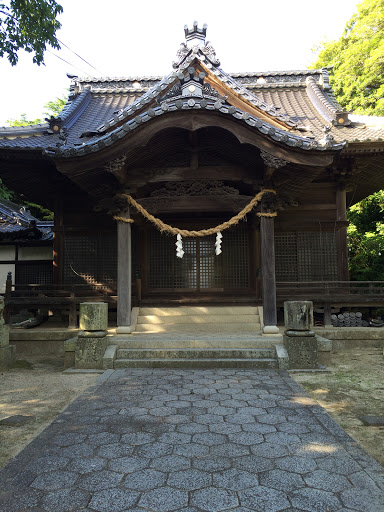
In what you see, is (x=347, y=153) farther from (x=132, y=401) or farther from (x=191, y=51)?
(x=132, y=401)

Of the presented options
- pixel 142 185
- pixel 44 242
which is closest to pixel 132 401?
pixel 142 185

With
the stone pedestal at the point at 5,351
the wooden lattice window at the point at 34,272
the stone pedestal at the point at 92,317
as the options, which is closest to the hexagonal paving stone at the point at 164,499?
the stone pedestal at the point at 92,317

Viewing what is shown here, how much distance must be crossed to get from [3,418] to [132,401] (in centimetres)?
175

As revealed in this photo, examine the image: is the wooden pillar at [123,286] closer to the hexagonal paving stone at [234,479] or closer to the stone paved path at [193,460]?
the stone paved path at [193,460]

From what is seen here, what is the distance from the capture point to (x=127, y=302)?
28.8 feet

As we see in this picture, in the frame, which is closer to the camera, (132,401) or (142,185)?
(132,401)

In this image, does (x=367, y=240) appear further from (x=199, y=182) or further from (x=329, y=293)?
(x=199, y=182)

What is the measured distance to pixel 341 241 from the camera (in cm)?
1066

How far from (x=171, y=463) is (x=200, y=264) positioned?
805 cm

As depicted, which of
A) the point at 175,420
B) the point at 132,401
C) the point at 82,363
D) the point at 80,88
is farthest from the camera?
the point at 80,88

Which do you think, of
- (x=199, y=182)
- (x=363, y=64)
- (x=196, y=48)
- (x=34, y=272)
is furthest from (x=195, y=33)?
(x=363, y=64)

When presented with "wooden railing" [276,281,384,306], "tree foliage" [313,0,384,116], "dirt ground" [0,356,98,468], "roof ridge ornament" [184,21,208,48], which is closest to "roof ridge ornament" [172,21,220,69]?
"roof ridge ornament" [184,21,208,48]

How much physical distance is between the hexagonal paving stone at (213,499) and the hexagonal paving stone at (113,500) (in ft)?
1.64

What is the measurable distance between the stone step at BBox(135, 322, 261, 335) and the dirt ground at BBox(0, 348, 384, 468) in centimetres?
238
